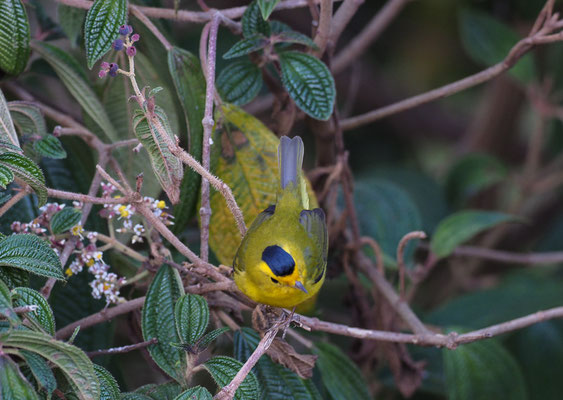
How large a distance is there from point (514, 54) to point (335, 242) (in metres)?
0.59

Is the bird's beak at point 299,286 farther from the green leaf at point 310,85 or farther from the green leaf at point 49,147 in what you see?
the green leaf at point 49,147

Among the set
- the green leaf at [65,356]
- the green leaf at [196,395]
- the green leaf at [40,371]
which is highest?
the green leaf at [196,395]

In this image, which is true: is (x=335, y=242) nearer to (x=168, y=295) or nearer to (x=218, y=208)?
(x=218, y=208)

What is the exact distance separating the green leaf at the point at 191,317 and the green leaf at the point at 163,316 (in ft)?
0.19

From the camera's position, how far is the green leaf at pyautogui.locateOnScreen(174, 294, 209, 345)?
3.58 feet

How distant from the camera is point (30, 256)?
1.04 m

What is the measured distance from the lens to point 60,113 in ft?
4.90

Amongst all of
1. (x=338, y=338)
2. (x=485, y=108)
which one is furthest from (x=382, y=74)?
(x=338, y=338)

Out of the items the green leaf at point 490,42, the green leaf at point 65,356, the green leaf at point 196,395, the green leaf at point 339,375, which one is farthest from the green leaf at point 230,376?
the green leaf at point 490,42

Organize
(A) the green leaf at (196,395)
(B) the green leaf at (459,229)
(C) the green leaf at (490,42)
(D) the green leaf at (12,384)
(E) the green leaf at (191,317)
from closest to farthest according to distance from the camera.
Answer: (D) the green leaf at (12,384) < (A) the green leaf at (196,395) < (E) the green leaf at (191,317) < (B) the green leaf at (459,229) < (C) the green leaf at (490,42)

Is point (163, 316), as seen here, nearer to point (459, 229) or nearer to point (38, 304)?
point (38, 304)

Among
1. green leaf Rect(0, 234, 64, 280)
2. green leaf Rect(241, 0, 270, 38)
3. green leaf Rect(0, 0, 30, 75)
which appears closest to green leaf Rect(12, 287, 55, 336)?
green leaf Rect(0, 234, 64, 280)

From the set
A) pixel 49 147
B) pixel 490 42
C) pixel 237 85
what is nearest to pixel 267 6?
pixel 237 85

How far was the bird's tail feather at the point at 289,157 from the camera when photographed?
4.56 feet
